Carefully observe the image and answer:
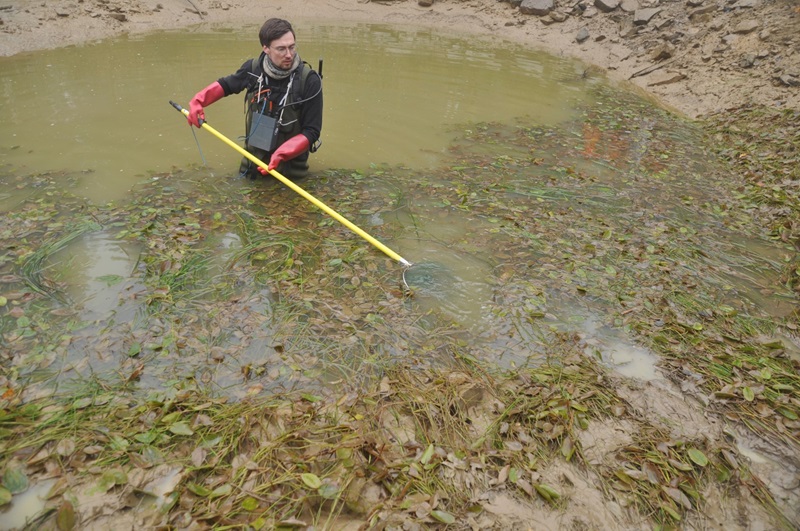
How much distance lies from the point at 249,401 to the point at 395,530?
4.07 feet

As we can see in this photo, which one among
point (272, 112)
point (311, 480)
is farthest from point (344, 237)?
point (311, 480)

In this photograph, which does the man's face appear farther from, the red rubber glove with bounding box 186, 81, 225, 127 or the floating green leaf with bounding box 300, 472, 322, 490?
the floating green leaf with bounding box 300, 472, 322, 490

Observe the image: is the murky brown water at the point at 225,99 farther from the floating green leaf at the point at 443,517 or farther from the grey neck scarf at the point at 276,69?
the floating green leaf at the point at 443,517

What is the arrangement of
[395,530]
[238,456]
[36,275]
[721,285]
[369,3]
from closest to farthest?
1. [395,530]
2. [238,456]
3. [36,275]
4. [721,285]
5. [369,3]

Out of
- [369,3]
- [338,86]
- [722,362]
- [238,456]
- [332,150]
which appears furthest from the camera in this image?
[369,3]

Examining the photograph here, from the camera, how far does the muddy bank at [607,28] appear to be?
9242mm

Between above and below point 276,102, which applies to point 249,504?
below

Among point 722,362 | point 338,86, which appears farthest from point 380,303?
point 338,86

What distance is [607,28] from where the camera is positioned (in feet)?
42.0

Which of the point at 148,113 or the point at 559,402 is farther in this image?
the point at 148,113

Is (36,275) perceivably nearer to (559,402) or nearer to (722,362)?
(559,402)

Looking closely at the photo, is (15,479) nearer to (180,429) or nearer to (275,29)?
(180,429)

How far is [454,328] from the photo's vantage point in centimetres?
383

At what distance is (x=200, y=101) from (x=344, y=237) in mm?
2122
